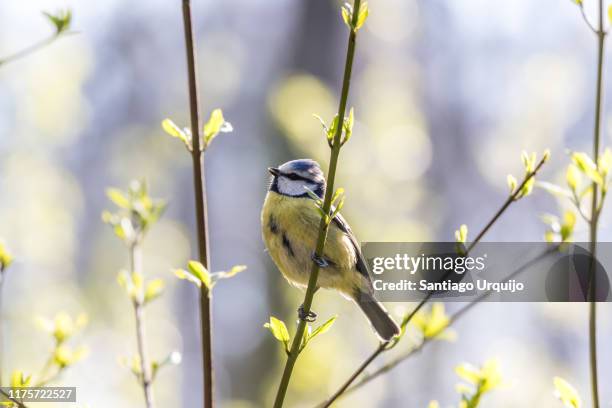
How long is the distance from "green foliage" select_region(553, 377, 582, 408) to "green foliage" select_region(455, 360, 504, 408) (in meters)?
0.16

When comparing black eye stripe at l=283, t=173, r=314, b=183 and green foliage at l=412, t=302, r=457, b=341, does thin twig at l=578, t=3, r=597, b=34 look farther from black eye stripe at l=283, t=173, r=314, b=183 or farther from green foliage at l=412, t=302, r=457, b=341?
black eye stripe at l=283, t=173, r=314, b=183

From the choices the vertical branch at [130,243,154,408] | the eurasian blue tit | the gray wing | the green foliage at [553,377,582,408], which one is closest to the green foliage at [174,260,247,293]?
the vertical branch at [130,243,154,408]

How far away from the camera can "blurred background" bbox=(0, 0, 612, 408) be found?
5.33 meters

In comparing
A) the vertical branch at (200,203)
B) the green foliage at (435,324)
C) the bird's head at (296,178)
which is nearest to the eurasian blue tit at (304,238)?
the bird's head at (296,178)

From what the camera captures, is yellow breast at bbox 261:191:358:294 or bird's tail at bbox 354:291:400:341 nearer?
yellow breast at bbox 261:191:358:294

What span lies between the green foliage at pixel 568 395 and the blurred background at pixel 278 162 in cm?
281

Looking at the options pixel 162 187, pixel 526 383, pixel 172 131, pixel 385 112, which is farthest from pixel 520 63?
pixel 172 131

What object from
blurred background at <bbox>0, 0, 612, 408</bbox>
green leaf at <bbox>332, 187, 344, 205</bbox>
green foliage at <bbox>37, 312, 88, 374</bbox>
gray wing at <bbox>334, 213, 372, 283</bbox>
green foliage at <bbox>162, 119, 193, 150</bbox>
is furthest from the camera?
blurred background at <bbox>0, 0, 612, 408</bbox>

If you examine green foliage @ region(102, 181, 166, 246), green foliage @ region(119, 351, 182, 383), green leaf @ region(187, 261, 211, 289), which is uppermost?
green foliage @ region(102, 181, 166, 246)

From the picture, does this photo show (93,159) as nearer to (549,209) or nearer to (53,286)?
(53,286)

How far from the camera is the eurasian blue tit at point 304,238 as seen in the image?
2.46 m

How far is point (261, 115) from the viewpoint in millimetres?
8258

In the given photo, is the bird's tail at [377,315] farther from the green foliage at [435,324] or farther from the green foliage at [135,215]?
the green foliage at [135,215]

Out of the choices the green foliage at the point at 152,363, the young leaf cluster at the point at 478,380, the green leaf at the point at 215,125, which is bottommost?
the young leaf cluster at the point at 478,380
